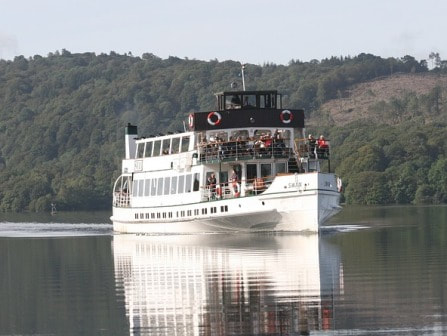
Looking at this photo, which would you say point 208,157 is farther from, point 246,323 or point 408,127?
point 408,127

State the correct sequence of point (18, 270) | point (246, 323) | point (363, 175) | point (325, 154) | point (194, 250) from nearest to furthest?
point (246, 323) < point (18, 270) < point (194, 250) < point (325, 154) < point (363, 175)

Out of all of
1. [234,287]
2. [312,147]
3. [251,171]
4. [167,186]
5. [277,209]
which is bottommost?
[234,287]

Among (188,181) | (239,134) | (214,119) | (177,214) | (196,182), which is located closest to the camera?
(214,119)

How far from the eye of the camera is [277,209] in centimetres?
5897

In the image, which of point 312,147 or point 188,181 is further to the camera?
point 188,181

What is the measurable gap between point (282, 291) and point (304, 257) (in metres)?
10.8

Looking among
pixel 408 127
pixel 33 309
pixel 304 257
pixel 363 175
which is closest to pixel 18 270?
pixel 304 257

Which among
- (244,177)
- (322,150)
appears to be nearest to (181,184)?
(244,177)

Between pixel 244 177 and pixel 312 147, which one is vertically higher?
pixel 312 147

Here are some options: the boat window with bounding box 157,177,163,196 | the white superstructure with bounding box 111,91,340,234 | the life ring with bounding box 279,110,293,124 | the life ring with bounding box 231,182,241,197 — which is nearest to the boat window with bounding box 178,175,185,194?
the white superstructure with bounding box 111,91,340,234

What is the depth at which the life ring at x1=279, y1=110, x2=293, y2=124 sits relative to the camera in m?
64.1

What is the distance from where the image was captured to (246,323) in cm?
2753

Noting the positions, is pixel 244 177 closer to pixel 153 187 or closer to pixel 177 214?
pixel 177 214

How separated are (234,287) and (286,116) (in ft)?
101
